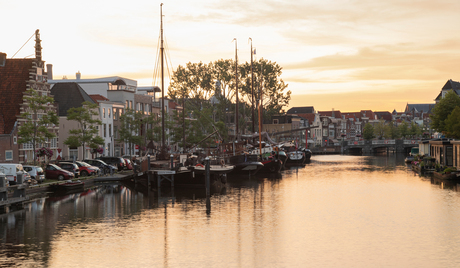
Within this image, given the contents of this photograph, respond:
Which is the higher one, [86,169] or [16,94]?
[16,94]

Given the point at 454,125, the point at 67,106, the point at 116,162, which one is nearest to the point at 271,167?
the point at 116,162

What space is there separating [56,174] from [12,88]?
688 inches

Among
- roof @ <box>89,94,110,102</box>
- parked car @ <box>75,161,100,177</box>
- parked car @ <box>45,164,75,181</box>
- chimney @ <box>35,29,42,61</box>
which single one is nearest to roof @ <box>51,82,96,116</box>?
A: roof @ <box>89,94,110,102</box>

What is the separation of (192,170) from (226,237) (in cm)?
2451

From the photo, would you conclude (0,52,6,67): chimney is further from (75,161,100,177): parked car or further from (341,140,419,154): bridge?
(341,140,419,154): bridge

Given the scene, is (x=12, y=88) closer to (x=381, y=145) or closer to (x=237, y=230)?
(x=237, y=230)

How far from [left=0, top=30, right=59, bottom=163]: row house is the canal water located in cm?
1650

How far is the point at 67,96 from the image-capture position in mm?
91125

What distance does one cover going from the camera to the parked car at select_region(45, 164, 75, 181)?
57.9m

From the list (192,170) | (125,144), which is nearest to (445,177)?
(192,170)

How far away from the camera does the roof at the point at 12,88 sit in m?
66.9

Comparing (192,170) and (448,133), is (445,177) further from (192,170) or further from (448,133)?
(192,170)

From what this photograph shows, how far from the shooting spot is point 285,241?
30734 millimetres

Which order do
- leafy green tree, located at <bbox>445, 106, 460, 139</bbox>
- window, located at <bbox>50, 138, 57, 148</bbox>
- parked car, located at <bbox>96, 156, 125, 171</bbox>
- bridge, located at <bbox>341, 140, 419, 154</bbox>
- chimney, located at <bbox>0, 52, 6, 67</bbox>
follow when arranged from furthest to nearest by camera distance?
bridge, located at <bbox>341, 140, 419, 154</bbox>
window, located at <bbox>50, 138, 57, 148</bbox>
leafy green tree, located at <bbox>445, 106, 460, 139</bbox>
parked car, located at <bbox>96, 156, 125, 171</bbox>
chimney, located at <bbox>0, 52, 6, 67</bbox>
